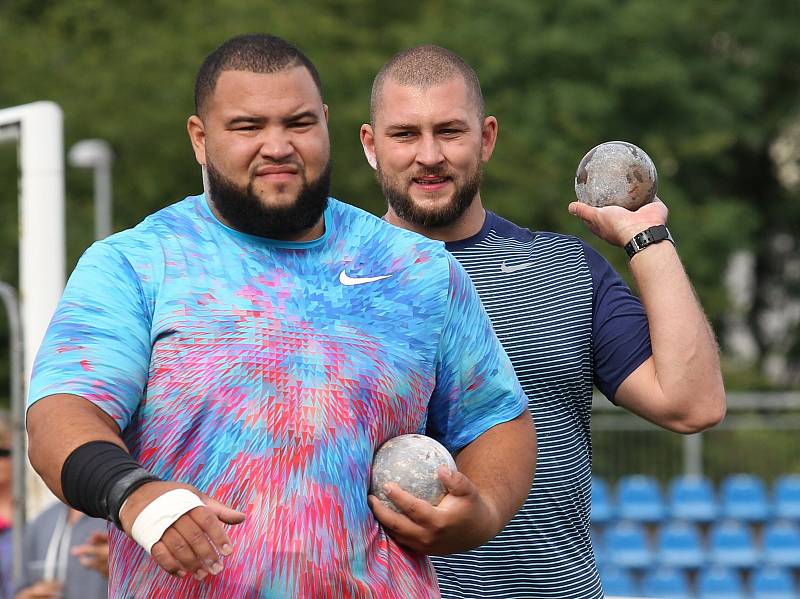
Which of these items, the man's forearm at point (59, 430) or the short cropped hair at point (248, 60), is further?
the short cropped hair at point (248, 60)

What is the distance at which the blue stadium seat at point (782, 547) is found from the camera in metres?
16.2

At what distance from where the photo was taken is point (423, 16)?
25.0 metres

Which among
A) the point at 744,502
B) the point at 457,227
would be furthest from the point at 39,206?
the point at 744,502

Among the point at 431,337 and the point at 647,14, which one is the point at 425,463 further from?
the point at 647,14

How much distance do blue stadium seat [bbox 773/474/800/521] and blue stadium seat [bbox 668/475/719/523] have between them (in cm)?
72

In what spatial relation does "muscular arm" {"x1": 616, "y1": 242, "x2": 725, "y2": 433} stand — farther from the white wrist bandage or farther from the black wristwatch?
the white wrist bandage

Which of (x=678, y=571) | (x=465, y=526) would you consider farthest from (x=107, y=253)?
(x=678, y=571)

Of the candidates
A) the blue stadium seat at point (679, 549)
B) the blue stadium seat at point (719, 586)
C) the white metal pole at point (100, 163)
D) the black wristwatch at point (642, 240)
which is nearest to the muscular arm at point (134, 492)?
the black wristwatch at point (642, 240)

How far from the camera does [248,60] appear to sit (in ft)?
11.1

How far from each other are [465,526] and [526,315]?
1219 mm

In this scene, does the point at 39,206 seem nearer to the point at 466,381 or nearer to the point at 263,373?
the point at 466,381

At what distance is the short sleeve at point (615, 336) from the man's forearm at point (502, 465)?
894mm

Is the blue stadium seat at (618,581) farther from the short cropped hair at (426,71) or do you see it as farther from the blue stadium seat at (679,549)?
the short cropped hair at (426,71)

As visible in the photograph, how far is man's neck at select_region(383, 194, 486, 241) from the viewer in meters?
4.54
